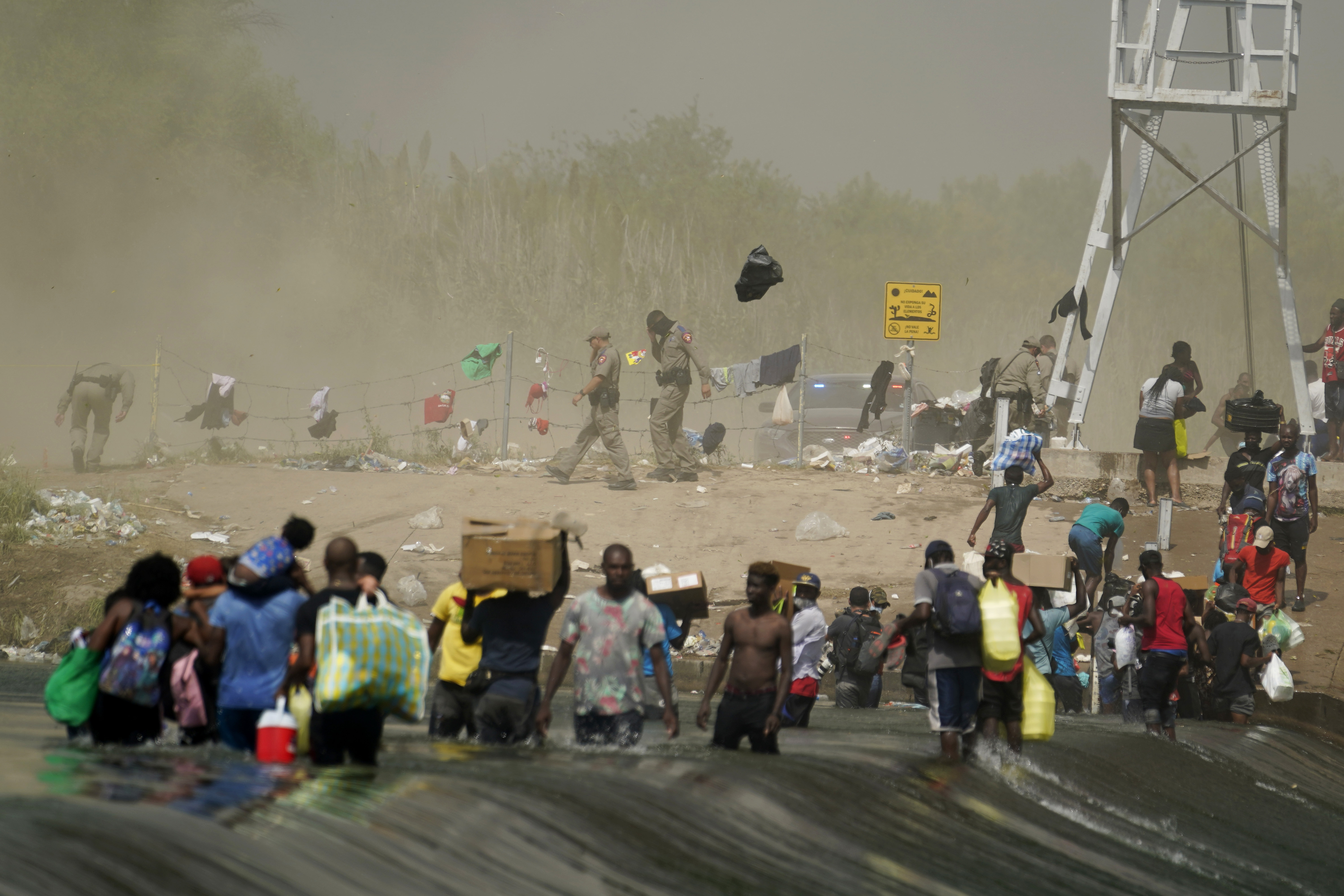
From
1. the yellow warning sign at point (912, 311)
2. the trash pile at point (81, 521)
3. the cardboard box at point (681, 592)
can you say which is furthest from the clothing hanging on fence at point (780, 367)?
the cardboard box at point (681, 592)

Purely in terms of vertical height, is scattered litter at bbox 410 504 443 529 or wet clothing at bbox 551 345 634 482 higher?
wet clothing at bbox 551 345 634 482

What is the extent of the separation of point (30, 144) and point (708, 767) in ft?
113

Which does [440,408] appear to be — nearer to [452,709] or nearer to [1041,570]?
[1041,570]

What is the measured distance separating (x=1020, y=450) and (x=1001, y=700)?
541cm

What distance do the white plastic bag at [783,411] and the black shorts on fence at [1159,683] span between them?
10.9 meters

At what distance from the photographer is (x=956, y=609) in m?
7.09

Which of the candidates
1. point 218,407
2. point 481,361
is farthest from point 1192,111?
point 218,407

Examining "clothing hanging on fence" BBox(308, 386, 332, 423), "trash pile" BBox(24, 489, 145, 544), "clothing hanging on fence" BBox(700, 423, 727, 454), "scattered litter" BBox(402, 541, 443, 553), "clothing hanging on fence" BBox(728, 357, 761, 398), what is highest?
"clothing hanging on fence" BBox(728, 357, 761, 398)

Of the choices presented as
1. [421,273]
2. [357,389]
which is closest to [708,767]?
[357,389]

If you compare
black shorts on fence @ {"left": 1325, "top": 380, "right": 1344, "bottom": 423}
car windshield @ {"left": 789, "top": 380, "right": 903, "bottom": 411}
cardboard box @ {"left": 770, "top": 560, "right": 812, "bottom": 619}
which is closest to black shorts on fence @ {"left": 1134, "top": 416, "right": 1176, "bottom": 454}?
black shorts on fence @ {"left": 1325, "top": 380, "right": 1344, "bottom": 423}

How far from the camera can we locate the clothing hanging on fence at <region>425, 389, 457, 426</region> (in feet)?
69.5

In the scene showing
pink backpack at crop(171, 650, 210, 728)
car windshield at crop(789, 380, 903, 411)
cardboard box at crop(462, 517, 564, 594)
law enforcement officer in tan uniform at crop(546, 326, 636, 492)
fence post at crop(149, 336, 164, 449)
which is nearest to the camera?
pink backpack at crop(171, 650, 210, 728)

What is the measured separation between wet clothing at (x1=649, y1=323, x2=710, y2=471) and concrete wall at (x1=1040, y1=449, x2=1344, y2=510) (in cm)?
430

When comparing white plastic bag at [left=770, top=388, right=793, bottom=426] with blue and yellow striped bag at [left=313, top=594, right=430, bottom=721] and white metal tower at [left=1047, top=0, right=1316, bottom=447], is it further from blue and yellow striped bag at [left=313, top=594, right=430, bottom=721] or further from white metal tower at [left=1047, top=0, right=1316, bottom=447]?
blue and yellow striped bag at [left=313, top=594, right=430, bottom=721]
